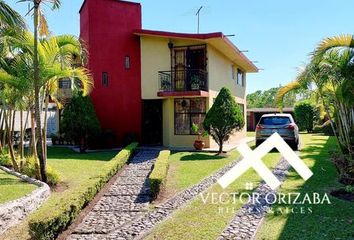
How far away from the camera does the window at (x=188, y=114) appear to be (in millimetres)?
18156

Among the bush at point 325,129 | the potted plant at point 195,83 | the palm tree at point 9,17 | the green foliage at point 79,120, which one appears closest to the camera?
the palm tree at point 9,17

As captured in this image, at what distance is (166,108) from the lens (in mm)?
18797

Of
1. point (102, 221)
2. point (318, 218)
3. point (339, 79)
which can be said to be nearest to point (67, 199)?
point (102, 221)

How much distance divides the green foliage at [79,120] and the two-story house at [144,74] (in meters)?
1.42

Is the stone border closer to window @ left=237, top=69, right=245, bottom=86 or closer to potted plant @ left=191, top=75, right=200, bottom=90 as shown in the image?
potted plant @ left=191, top=75, right=200, bottom=90

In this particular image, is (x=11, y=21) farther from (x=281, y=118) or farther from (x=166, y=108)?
(x=281, y=118)

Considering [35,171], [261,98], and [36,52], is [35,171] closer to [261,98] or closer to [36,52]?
[36,52]

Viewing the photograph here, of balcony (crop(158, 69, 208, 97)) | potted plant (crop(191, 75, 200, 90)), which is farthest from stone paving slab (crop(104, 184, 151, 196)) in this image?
potted plant (crop(191, 75, 200, 90))

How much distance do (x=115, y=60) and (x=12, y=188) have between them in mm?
11430

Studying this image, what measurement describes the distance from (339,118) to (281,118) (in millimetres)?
4577

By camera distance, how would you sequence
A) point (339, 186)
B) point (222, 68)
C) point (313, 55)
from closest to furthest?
point (339, 186), point (313, 55), point (222, 68)

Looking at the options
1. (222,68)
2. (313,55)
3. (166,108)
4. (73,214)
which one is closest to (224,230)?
(73,214)

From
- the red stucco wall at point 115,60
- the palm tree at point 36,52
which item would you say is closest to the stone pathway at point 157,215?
the palm tree at point 36,52

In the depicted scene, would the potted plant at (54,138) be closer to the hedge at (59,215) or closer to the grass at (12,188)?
the grass at (12,188)
